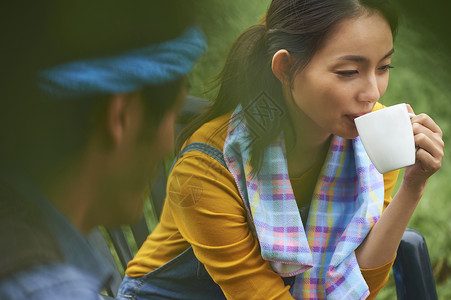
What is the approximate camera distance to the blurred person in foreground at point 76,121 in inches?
16.5

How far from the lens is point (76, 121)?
0.46 meters

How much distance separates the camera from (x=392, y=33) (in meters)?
0.95

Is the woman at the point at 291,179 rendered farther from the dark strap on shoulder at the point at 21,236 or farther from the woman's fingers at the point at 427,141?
the dark strap on shoulder at the point at 21,236

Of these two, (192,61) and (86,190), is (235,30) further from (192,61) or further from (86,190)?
(86,190)

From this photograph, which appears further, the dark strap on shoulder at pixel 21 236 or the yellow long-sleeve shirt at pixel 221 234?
the yellow long-sleeve shirt at pixel 221 234

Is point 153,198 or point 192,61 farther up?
point 192,61

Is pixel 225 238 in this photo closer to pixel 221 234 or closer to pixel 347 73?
pixel 221 234

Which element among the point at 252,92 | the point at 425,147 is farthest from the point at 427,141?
the point at 252,92

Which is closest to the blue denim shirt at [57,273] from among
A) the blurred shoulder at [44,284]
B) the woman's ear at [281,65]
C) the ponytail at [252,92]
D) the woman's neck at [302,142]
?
the blurred shoulder at [44,284]

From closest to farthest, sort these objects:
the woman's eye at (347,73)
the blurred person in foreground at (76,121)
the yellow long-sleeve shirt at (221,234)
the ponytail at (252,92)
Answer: the blurred person in foreground at (76,121) < the ponytail at (252,92) < the woman's eye at (347,73) < the yellow long-sleeve shirt at (221,234)

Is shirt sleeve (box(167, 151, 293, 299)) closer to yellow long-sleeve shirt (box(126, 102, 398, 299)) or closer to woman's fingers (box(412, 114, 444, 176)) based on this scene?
yellow long-sleeve shirt (box(126, 102, 398, 299))

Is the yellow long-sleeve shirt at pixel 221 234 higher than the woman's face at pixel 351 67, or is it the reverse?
the woman's face at pixel 351 67

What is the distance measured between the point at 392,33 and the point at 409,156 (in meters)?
0.20

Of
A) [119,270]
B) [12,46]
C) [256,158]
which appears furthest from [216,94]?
[119,270]
